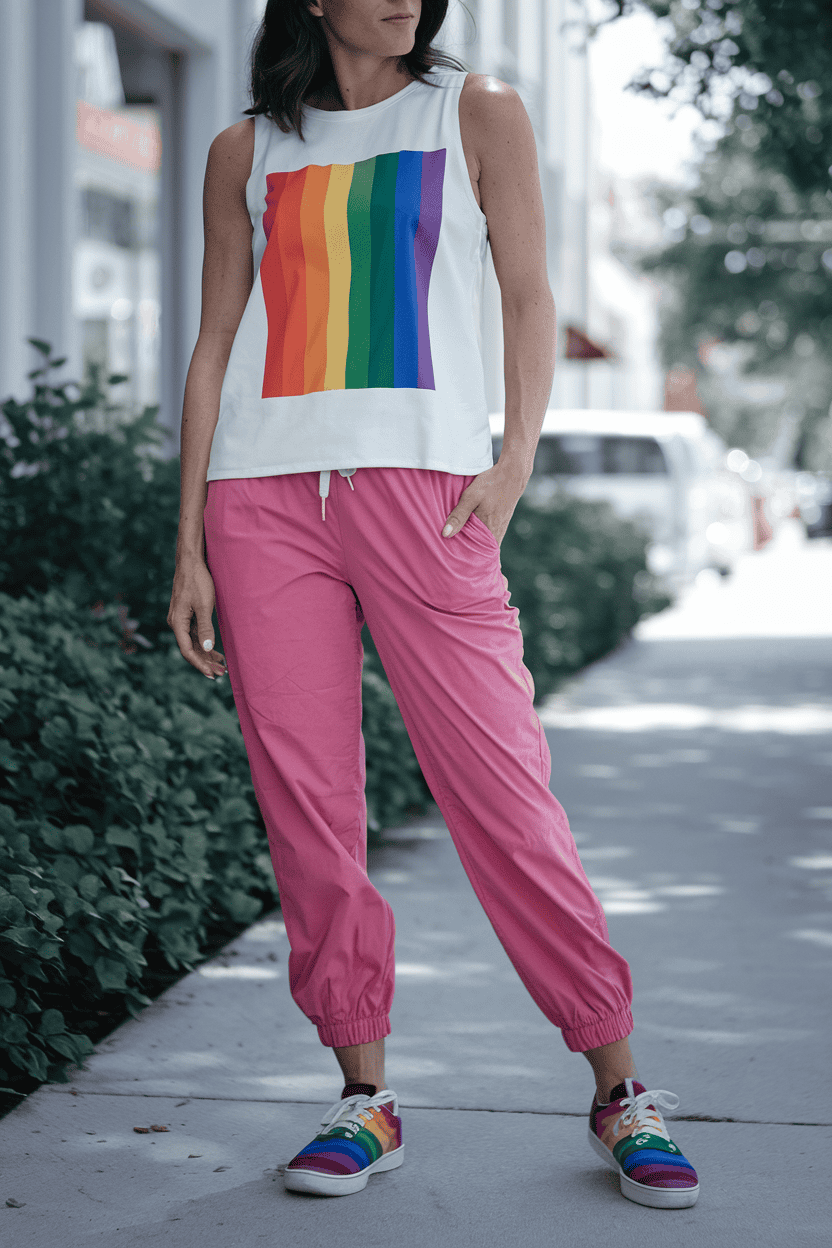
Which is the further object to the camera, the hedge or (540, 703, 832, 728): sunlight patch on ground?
(540, 703, 832, 728): sunlight patch on ground

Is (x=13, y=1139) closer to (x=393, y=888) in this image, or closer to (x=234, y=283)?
(x=234, y=283)

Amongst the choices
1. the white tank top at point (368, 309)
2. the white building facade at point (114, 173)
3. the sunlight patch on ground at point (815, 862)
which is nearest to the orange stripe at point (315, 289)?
the white tank top at point (368, 309)

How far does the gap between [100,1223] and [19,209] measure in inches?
212

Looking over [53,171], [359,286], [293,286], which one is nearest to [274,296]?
[293,286]

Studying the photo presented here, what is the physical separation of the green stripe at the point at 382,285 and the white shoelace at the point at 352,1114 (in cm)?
118

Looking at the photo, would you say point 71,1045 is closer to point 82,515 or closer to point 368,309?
point 368,309

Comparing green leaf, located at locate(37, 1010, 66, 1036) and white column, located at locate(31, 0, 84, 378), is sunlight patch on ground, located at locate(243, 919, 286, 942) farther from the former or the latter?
white column, located at locate(31, 0, 84, 378)

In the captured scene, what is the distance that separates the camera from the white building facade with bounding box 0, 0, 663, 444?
6879mm

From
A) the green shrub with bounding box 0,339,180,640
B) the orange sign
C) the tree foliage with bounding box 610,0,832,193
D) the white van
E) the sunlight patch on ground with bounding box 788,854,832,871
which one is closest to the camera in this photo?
the green shrub with bounding box 0,339,180,640

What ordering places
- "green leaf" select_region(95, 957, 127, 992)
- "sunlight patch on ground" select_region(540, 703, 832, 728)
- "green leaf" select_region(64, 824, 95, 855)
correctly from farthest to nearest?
"sunlight patch on ground" select_region(540, 703, 832, 728) < "green leaf" select_region(64, 824, 95, 855) < "green leaf" select_region(95, 957, 127, 992)

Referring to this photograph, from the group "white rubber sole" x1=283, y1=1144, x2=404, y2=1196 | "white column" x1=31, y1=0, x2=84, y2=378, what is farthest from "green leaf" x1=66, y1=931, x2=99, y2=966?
"white column" x1=31, y1=0, x2=84, y2=378

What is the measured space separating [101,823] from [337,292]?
1515 mm

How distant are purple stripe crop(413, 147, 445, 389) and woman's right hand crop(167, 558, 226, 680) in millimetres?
506

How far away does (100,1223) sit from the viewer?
2.42 metres
